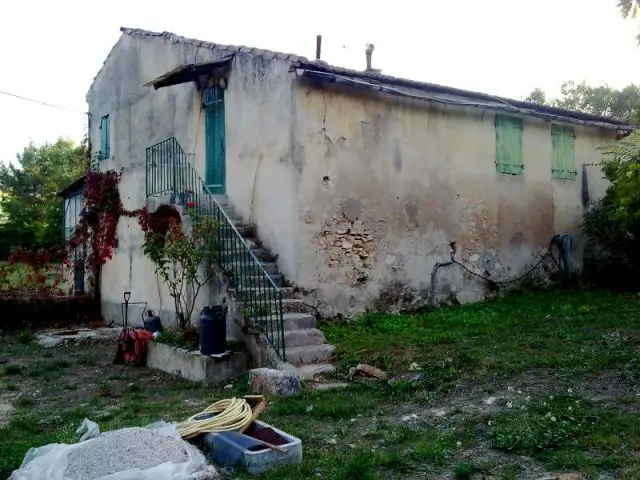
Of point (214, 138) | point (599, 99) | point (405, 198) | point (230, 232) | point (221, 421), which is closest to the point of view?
point (221, 421)

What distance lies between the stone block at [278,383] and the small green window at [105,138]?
10591 mm

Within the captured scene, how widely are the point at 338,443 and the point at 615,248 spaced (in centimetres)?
1036

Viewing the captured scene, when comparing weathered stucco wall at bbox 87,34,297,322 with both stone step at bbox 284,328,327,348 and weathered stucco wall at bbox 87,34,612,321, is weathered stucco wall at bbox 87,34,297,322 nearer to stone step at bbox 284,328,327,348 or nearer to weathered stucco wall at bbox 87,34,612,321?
weathered stucco wall at bbox 87,34,612,321

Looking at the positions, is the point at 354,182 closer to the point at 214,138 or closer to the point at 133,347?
the point at 214,138

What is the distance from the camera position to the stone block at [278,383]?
6359 millimetres

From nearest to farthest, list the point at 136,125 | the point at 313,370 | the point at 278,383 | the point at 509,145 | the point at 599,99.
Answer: the point at 278,383, the point at 313,370, the point at 509,145, the point at 136,125, the point at 599,99

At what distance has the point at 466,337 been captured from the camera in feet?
28.1

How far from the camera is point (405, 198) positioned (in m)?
10.6

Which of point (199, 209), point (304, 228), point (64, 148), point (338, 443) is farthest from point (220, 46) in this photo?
point (64, 148)

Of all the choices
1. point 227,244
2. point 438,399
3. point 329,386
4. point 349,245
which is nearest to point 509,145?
point 349,245

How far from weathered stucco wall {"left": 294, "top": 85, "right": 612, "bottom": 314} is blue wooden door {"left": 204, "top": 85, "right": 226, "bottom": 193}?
2.14 meters

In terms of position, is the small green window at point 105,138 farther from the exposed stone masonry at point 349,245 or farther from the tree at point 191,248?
the exposed stone masonry at point 349,245

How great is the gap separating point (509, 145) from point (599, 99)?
65.9 ft

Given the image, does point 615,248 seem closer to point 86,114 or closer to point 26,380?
point 26,380
